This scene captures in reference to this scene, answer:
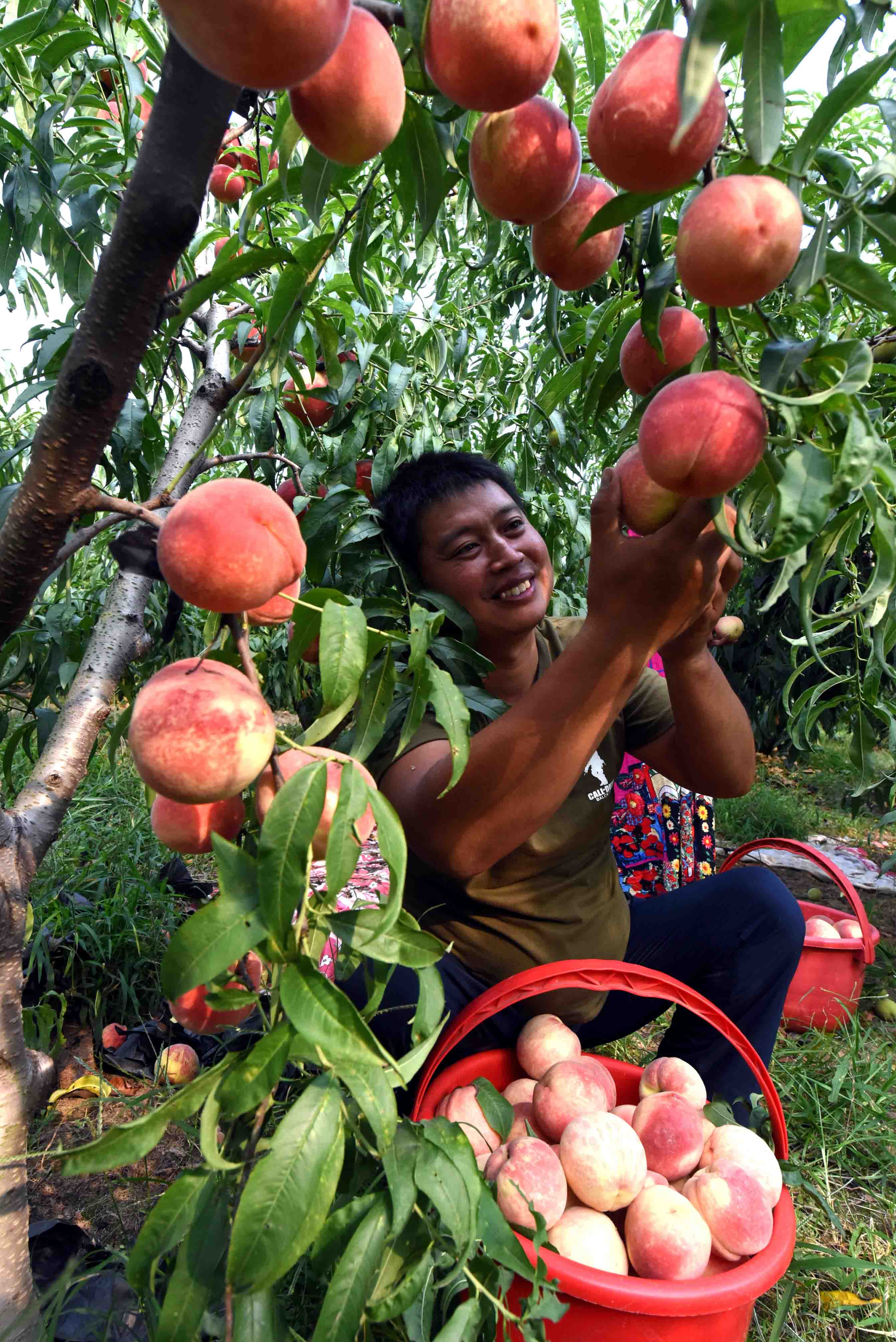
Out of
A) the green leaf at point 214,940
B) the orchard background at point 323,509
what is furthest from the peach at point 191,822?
the green leaf at point 214,940

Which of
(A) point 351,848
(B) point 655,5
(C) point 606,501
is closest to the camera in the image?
(A) point 351,848

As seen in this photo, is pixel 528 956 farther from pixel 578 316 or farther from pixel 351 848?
pixel 578 316

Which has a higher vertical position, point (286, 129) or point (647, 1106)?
point (286, 129)

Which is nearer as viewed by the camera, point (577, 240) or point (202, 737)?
point (202, 737)

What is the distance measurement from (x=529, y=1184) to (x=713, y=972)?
70cm

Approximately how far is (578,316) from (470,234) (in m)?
0.32

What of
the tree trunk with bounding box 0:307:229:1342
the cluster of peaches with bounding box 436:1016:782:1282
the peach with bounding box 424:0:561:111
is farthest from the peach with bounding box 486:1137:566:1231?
the peach with bounding box 424:0:561:111

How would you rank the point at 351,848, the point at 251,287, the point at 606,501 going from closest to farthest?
the point at 351,848 < the point at 606,501 < the point at 251,287

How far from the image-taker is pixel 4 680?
4.76ft

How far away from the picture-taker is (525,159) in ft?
2.23

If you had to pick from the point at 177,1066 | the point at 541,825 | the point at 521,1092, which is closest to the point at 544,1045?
the point at 521,1092

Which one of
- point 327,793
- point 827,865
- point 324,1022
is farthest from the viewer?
point 827,865

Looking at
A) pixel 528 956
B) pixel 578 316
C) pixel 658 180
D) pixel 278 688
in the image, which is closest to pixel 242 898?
pixel 658 180

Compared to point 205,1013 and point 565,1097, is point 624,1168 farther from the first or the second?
point 205,1013
